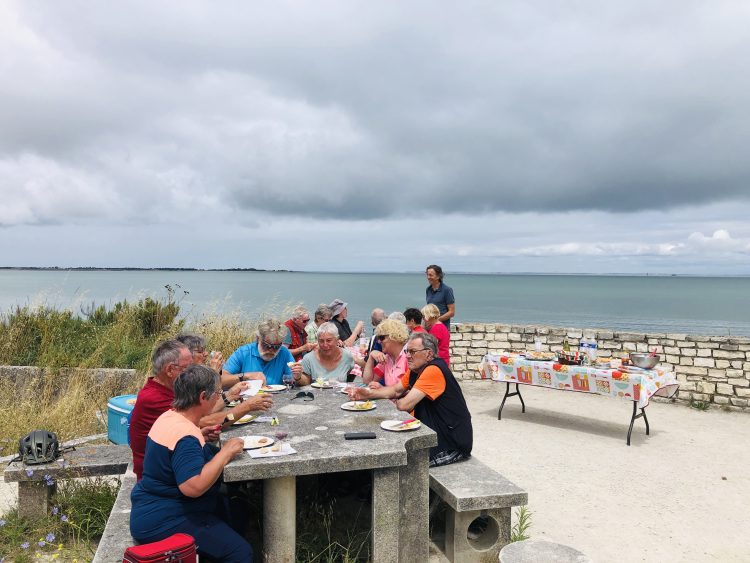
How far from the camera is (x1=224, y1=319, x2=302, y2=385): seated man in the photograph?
15.8 feet

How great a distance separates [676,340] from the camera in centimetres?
805

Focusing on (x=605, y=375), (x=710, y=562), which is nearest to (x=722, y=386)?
(x=605, y=375)

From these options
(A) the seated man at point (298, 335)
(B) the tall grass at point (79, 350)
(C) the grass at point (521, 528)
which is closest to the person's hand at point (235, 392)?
(C) the grass at point (521, 528)

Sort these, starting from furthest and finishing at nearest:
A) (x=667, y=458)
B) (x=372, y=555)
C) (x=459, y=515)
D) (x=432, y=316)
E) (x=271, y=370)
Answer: (x=432, y=316)
(x=667, y=458)
(x=271, y=370)
(x=459, y=515)
(x=372, y=555)

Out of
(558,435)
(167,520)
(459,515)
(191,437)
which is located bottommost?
(558,435)

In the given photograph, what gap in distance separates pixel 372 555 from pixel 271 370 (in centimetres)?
229

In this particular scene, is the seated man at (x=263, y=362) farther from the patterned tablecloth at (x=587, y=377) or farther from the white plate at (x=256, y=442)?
the patterned tablecloth at (x=587, y=377)

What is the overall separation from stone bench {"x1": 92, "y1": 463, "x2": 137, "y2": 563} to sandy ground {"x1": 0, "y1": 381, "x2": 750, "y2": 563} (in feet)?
5.94

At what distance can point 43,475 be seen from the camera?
3650 mm

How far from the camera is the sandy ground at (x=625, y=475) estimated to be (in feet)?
12.5

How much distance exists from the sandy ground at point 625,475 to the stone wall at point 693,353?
33 cm

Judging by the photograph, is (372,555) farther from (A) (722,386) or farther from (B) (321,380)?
(A) (722,386)

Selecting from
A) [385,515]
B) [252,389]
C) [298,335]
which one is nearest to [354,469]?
[385,515]

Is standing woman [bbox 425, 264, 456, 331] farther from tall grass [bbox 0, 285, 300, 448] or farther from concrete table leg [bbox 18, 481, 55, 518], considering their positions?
concrete table leg [bbox 18, 481, 55, 518]
